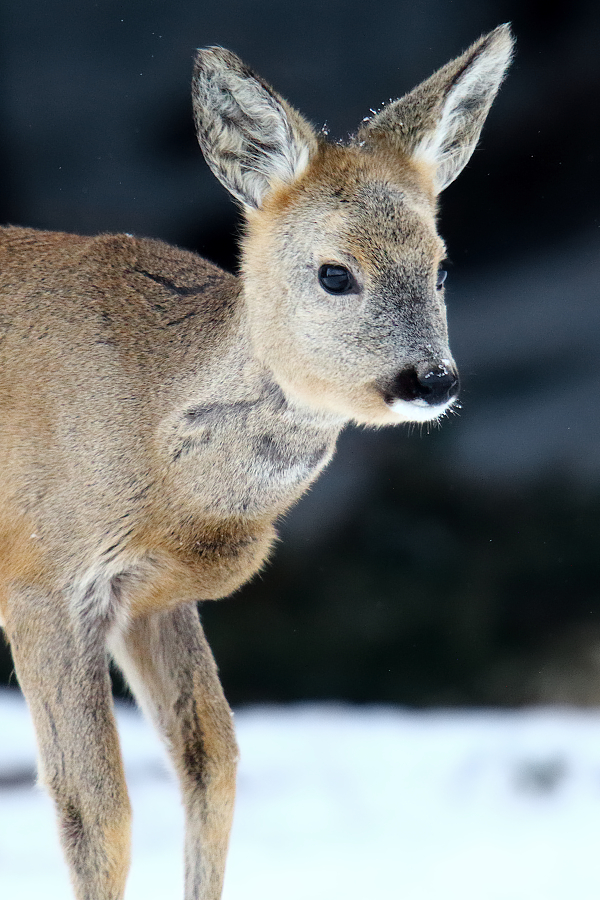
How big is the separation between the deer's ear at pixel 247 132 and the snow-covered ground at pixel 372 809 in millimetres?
1945

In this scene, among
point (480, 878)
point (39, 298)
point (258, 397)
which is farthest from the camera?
point (480, 878)

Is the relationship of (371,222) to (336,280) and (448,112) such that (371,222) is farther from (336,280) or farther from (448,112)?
(448,112)

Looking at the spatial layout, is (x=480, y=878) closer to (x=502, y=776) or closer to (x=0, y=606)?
(x=502, y=776)

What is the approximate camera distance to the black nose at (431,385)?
251 centimetres

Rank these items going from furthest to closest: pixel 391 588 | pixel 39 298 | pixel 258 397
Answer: pixel 391 588
pixel 39 298
pixel 258 397

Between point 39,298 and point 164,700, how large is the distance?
119 centimetres

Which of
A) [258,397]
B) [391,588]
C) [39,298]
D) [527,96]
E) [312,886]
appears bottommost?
[312,886]

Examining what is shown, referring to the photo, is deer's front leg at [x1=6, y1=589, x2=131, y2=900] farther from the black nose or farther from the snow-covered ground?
the black nose

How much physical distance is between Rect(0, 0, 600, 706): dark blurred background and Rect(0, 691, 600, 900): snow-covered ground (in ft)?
0.72

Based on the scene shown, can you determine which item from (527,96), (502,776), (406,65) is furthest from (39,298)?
(502,776)

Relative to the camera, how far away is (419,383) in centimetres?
Result: 253

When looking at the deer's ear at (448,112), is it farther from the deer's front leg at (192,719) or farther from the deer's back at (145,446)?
the deer's front leg at (192,719)

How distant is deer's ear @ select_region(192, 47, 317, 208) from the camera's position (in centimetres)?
273

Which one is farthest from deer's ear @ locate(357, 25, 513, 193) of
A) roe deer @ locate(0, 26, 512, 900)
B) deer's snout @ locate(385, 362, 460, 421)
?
deer's snout @ locate(385, 362, 460, 421)
